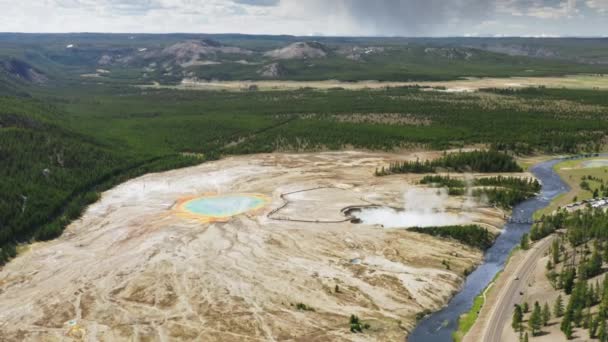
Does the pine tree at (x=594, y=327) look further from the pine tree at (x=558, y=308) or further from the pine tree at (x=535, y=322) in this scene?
the pine tree at (x=558, y=308)

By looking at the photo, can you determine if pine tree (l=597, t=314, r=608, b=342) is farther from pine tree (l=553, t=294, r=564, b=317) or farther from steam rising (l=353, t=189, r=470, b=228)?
steam rising (l=353, t=189, r=470, b=228)

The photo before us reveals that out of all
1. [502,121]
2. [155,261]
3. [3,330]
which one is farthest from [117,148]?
[502,121]

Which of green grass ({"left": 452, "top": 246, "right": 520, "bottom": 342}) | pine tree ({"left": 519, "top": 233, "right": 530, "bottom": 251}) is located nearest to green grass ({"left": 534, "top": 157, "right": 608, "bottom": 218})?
pine tree ({"left": 519, "top": 233, "right": 530, "bottom": 251})

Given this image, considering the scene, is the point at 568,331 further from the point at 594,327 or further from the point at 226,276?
the point at 226,276

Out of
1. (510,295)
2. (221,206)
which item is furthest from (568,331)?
(221,206)

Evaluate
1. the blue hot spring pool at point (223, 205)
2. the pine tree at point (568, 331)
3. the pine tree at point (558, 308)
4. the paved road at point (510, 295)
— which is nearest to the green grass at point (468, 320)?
the paved road at point (510, 295)
